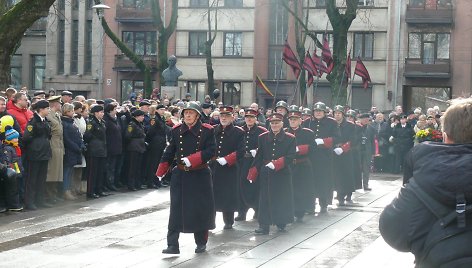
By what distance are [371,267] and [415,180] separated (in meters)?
5.96

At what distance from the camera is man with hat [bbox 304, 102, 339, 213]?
1619 cm

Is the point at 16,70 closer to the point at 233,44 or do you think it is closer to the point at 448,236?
the point at 233,44

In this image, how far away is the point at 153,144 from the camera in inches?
784

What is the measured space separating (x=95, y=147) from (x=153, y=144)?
3103mm

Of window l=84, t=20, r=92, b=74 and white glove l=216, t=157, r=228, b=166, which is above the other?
window l=84, t=20, r=92, b=74

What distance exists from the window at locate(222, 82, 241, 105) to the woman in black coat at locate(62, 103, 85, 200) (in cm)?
3624

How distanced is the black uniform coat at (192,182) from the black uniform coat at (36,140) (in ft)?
14.9

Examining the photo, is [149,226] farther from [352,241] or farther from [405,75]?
[405,75]

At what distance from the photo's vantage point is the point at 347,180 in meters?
17.5

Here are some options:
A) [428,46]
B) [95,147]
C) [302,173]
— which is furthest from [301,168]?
[428,46]

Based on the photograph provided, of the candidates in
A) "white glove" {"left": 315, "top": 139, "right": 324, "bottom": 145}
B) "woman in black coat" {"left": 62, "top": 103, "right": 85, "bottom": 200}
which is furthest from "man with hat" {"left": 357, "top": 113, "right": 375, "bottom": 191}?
"woman in black coat" {"left": 62, "top": 103, "right": 85, "bottom": 200}

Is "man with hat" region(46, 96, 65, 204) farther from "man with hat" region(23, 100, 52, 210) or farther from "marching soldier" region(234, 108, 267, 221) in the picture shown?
"marching soldier" region(234, 108, 267, 221)

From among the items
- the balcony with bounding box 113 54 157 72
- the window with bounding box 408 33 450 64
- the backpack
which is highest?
the window with bounding box 408 33 450 64

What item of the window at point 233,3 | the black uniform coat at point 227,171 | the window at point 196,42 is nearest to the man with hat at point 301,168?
the black uniform coat at point 227,171
